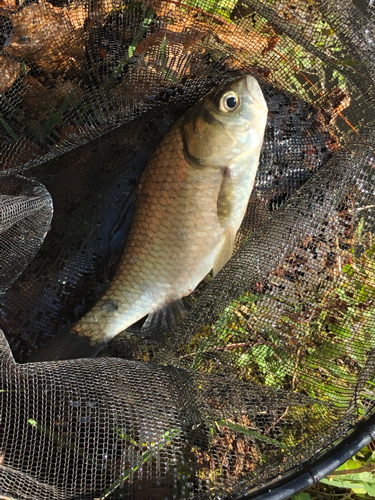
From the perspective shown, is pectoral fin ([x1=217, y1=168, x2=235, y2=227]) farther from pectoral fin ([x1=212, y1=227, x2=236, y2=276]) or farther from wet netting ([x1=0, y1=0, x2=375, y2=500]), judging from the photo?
wet netting ([x1=0, y1=0, x2=375, y2=500])

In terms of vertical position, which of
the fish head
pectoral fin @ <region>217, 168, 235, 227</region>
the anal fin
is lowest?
the anal fin

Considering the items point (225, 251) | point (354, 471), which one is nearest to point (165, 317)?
point (225, 251)

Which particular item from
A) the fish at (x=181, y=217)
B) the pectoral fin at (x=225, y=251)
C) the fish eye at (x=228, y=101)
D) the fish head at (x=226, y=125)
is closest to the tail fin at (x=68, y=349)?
the fish at (x=181, y=217)

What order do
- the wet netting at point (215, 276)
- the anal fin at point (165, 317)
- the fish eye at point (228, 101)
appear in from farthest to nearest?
1. the anal fin at point (165, 317)
2. the fish eye at point (228, 101)
3. the wet netting at point (215, 276)

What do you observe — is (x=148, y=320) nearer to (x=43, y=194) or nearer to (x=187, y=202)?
(x=187, y=202)

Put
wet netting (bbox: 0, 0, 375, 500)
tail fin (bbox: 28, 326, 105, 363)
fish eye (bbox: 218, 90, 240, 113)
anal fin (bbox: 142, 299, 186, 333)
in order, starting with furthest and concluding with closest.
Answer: anal fin (bbox: 142, 299, 186, 333) < tail fin (bbox: 28, 326, 105, 363) < fish eye (bbox: 218, 90, 240, 113) < wet netting (bbox: 0, 0, 375, 500)

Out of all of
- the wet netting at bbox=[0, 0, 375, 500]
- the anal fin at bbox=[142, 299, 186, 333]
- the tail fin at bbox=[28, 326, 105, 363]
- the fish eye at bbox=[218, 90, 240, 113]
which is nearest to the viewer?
the wet netting at bbox=[0, 0, 375, 500]

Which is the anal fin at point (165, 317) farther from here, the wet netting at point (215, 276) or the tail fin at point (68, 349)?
the tail fin at point (68, 349)

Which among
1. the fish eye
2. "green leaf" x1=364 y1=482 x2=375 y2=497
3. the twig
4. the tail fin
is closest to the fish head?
the fish eye
